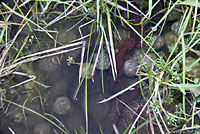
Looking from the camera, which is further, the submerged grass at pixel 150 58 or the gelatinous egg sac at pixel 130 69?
the gelatinous egg sac at pixel 130 69

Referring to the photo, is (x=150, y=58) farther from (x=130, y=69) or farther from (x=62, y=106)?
(x=62, y=106)

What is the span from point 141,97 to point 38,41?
4.97ft

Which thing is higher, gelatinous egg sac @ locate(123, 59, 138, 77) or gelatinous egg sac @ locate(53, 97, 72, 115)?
gelatinous egg sac @ locate(123, 59, 138, 77)

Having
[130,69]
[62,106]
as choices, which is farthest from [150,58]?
[62,106]

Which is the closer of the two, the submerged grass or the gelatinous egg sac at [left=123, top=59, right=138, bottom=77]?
the submerged grass

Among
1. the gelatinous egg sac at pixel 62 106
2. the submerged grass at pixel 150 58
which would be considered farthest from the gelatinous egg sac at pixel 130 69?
the gelatinous egg sac at pixel 62 106

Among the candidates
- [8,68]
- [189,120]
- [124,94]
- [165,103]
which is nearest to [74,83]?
[124,94]

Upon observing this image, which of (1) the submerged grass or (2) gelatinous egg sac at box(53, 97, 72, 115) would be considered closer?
(1) the submerged grass

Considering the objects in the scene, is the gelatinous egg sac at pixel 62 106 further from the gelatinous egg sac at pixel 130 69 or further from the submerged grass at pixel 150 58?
the gelatinous egg sac at pixel 130 69

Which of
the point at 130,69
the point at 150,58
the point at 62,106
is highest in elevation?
the point at 150,58

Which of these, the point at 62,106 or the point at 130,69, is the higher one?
the point at 130,69

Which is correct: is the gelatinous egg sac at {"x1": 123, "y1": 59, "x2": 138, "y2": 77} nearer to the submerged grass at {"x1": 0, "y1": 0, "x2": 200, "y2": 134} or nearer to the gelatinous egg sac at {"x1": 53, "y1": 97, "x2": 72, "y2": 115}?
the submerged grass at {"x1": 0, "y1": 0, "x2": 200, "y2": 134}

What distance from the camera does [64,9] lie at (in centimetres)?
250

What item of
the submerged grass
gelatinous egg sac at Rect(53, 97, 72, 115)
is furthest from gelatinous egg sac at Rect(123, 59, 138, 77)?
gelatinous egg sac at Rect(53, 97, 72, 115)
